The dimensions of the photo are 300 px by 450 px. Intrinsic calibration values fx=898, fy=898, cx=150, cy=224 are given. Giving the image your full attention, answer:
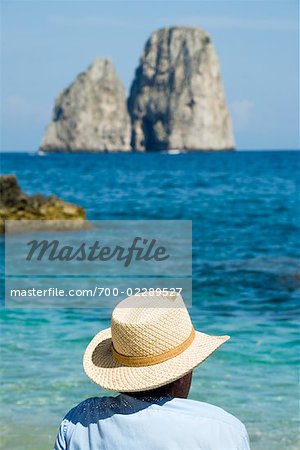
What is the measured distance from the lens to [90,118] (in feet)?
466

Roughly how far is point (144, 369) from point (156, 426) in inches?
A: 6.6

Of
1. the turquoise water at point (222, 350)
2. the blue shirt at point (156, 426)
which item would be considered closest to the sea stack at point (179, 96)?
the turquoise water at point (222, 350)

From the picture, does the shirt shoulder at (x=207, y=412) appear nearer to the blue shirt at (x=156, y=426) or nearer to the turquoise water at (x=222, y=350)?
the blue shirt at (x=156, y=426)

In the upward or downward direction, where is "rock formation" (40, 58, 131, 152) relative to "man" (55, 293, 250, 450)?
downward

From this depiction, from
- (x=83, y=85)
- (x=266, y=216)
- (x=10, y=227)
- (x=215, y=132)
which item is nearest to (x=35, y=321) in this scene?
(x=10, y=227)

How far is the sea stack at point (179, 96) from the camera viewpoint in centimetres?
13650

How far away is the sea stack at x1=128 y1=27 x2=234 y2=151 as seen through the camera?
136 meters

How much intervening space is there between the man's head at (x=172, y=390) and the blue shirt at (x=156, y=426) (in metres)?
0.02

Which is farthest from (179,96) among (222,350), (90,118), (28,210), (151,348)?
(151,348)

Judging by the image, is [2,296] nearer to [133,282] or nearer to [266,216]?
[133,282]

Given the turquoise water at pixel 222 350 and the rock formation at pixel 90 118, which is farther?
the rock formation at pixel 90 118

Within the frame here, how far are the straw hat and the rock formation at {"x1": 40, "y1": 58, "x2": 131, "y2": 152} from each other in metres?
137

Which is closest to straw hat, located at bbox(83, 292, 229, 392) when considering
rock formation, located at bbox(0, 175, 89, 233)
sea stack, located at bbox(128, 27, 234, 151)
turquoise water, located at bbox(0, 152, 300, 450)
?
turquoise water, located at bbox(0, 152, 300, 450)

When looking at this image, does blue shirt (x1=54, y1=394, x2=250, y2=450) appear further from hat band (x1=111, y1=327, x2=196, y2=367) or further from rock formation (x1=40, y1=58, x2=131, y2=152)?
rock formation (x1=40, y1=58, x2=131, y2=152)
